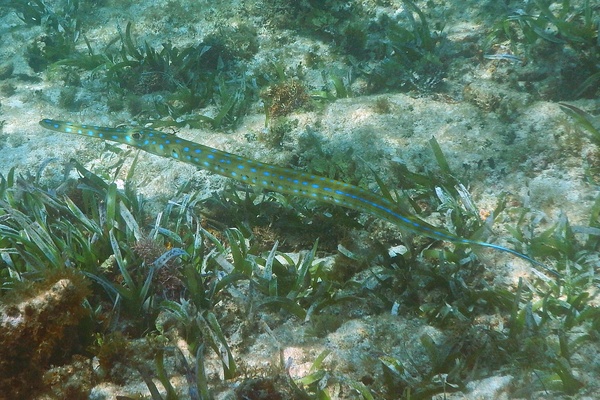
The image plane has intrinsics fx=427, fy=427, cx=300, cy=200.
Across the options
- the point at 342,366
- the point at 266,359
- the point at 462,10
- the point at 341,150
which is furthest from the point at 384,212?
the point at 462,10

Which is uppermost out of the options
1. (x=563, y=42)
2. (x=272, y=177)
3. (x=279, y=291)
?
(x=563, y=42)

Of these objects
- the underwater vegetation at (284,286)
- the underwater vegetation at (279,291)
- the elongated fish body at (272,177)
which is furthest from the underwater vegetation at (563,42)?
the elongated fish body at (272,177)

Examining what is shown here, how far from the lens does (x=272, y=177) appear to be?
507 centimetres

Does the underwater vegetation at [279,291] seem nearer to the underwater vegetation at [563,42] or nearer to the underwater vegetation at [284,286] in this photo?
the underwater vegetation at [284,286]

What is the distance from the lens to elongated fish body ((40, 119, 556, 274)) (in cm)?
430

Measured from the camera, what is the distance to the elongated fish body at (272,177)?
430 centimetres

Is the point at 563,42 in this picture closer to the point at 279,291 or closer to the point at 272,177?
the point at 272,177

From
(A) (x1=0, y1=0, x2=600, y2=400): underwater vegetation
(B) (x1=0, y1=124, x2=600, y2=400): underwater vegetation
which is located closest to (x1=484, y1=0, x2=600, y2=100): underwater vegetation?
(A) (x1=0, y1=0, x2=600, y2=400): underwater vegetation

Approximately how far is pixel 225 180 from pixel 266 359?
320 cm

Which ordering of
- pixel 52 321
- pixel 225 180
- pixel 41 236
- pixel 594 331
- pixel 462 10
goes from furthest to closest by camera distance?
1. pixel 462 10
2. pixel 225 180
3. pixel 41 236
4. pixel 594 331
5. pixel 52 321

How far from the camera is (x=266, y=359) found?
12.4 ft

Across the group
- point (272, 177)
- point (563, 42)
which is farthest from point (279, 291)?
point (563, 42)

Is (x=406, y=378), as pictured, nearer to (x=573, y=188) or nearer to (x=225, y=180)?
(x=573, y=188)

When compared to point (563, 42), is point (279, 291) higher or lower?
lower
